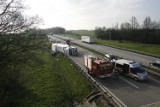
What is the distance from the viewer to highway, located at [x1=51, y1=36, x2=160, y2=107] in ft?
66.0

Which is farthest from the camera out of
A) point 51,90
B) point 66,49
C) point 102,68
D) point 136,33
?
point 136,33

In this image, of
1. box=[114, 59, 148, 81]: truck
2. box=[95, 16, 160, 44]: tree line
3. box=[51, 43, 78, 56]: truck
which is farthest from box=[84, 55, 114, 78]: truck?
box=[95, 16, 160, 44]: tree line

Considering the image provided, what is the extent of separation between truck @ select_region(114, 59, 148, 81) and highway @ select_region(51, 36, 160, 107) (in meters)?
0.61

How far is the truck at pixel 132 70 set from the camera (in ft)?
84.3

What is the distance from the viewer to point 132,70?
1047 inches

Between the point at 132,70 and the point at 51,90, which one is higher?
the point at 132,70

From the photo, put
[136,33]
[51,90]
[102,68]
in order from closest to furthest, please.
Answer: [51,90]
[102,68]
[136,33]

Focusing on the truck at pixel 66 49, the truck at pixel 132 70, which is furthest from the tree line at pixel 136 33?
the truck at pixel 132 70

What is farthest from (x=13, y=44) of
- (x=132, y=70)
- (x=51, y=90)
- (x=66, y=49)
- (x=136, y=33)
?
(x=136, y=33)

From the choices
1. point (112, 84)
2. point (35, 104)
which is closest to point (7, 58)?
point (35, 104)

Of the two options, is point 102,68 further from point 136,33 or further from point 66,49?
point 136,33

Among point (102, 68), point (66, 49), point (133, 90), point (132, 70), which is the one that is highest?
point (66, 49)

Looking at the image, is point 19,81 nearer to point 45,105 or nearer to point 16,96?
point 16,96

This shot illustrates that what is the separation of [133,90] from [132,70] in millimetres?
4119
